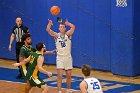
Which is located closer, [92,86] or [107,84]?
[92,86]

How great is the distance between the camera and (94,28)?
15.8m

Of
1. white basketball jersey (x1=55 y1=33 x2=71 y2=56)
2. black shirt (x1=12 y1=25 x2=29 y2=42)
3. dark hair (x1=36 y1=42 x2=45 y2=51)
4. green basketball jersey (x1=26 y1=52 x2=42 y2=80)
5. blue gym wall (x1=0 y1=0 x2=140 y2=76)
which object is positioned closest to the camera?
dark hair (x1=36 y1=42 x2=45 y2=51)

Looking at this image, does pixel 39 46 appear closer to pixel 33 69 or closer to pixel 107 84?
pixel 33 69

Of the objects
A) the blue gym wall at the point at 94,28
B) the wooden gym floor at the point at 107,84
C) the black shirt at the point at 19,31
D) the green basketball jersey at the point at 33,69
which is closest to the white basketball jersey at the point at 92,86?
the green basketball jersey at the point at 33,69

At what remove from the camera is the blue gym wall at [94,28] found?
1455cm

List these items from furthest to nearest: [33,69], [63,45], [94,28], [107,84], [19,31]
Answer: [94,28], [19,31], [107,84], [63,45], [33,69]

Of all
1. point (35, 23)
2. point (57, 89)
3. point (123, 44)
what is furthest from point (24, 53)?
point (35, 23)

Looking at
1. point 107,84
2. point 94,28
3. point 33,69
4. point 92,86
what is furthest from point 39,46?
point 94,28

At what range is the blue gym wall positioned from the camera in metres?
14.6

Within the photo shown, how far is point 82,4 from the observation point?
16141 millimetres

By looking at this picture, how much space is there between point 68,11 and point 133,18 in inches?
127

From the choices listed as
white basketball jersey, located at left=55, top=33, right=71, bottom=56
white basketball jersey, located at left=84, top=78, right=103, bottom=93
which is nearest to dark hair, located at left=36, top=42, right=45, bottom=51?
white basketball jersey, located at left=55, top=33, right=71, bottom=56

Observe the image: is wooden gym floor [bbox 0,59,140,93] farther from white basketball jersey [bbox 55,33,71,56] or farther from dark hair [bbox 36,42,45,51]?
dark hair [bbox 36,42,45,51]

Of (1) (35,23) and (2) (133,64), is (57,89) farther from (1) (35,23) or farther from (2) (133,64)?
(1) (35,23)
